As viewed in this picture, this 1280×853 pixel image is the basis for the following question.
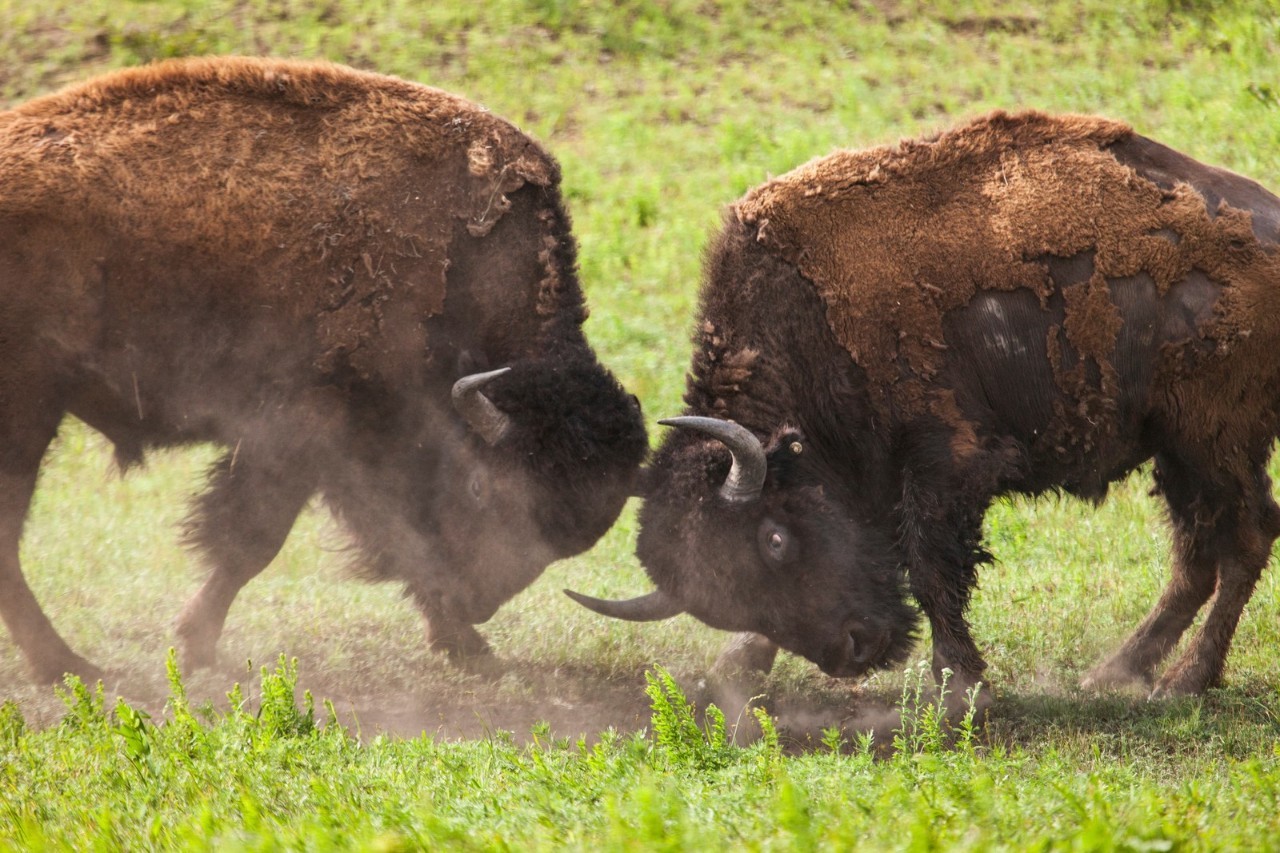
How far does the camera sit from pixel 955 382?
5523mm

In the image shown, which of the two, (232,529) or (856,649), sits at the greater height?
(856,649)

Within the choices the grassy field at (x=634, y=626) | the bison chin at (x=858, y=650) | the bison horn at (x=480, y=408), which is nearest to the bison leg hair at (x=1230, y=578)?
the grassy field at (x=634, y=626)

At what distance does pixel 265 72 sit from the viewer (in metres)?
6.20

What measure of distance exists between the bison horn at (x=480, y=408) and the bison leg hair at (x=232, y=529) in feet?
3.01

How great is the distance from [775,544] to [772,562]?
76mm

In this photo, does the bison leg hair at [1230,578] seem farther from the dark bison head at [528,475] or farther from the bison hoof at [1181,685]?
the dark bison head at [528,475]

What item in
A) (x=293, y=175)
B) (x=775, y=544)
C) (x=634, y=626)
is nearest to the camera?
(x=775, y=544)

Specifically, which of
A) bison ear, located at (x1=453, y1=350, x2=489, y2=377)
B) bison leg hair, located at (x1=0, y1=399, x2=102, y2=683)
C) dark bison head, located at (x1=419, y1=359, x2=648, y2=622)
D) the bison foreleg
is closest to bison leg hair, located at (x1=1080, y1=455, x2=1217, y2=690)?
the bison foreleg

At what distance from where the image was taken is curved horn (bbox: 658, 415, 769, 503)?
17.5 ft

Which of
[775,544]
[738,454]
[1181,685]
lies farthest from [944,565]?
[1181,685]

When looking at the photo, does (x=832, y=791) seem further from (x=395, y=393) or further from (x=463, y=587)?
(x=395, y=393)

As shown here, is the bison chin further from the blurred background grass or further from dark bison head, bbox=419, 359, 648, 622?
dark bison head, bbox=419, 359, 648, 622

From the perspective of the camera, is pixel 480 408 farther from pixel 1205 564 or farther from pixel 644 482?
pixel 1205 564

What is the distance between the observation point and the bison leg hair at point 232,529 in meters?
6.25
